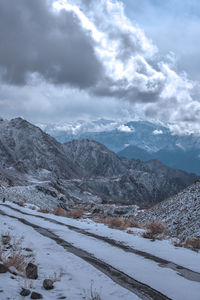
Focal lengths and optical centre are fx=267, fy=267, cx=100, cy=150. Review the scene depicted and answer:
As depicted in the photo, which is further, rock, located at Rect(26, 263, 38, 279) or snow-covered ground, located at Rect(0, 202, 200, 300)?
rock, located at Rect(26, 263, 38, 279)

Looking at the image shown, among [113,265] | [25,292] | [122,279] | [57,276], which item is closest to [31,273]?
[57,276]

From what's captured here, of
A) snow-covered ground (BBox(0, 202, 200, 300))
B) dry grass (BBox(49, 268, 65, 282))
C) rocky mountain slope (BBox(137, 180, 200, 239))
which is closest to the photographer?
snow-covered ground (BBox(0, 202, 200, 300))

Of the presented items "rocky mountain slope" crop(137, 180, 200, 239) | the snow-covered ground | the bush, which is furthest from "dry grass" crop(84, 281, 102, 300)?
"rocky mountain slope" crop(137, 180, 200, 239)

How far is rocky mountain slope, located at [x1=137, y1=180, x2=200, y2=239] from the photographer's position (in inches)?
681

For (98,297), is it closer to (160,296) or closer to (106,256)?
(160,296)

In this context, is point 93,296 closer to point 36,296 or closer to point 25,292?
point 36,296

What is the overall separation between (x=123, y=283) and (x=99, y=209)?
210 feet

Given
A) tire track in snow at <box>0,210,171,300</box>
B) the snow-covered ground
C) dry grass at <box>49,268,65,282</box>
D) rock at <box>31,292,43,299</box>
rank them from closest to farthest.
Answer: rock at <box>31,292,43,299</box>, tire track in snow at <box>0,210,171,300</box>, the snow-covered ground, dry grass at <box>49,268,65,282</box>

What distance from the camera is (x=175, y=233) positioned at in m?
17.7

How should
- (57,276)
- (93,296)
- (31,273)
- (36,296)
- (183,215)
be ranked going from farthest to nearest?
(183,215) < (57,276) < (31,273) < (93,296) < (36,296)

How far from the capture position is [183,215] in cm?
2008

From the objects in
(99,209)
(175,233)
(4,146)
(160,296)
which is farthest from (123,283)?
(4,146)

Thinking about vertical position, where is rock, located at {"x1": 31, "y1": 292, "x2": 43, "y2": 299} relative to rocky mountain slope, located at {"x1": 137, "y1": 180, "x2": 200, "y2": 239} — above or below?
below

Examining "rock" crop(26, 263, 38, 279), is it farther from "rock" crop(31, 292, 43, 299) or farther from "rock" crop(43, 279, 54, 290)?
"rock" crop(31, 292, 43, 299)
